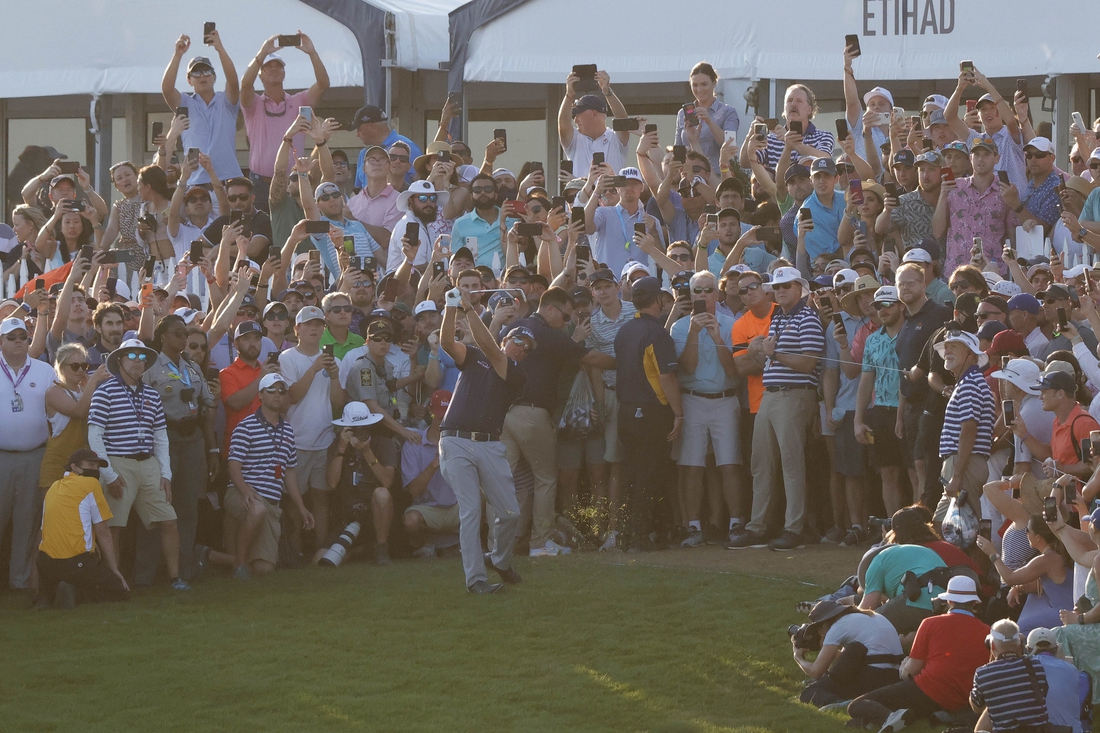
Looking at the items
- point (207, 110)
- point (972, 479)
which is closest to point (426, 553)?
point (972, 479)

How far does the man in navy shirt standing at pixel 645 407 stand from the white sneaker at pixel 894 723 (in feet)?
16.4

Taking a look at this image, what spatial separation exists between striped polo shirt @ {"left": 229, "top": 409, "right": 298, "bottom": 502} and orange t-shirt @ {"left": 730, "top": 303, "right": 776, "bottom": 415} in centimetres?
380

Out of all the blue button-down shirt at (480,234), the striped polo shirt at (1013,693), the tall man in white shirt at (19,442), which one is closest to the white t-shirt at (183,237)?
the blue button-down shirt at (480,234)

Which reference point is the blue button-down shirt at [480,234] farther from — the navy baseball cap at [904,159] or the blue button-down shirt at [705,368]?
the navy baseball cap at [904,159]

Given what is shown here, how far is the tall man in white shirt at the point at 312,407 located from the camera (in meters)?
12.9

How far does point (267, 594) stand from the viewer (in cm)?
1157

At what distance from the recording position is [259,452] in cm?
1239

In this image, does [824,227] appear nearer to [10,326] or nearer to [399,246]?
[399,246]

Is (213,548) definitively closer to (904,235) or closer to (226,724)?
(226,724)

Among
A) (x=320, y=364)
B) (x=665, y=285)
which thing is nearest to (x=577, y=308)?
(x=665, y=285)

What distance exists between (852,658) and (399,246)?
24.5 ft

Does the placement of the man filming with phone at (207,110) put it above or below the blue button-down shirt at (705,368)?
above

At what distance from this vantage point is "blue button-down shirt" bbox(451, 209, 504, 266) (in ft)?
47.8

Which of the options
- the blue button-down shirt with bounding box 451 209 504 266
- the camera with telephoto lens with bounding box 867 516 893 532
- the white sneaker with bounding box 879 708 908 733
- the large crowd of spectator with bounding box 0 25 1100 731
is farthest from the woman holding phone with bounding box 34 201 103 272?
the white sneaker with bounding box 879 708 908 733
